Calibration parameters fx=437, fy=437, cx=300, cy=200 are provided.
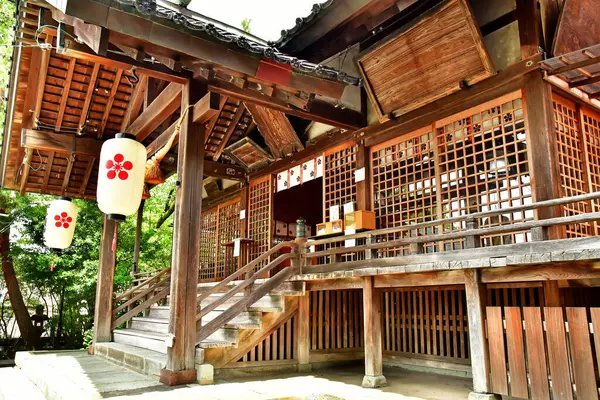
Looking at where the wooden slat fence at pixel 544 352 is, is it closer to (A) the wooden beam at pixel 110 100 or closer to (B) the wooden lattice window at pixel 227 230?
(A) the wooden beam at pixel 110 100

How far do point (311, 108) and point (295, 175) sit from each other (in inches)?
118

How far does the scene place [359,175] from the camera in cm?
936

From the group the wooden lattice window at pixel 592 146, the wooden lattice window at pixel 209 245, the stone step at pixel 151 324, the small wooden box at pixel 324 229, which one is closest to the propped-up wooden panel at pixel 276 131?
the small wooden box at pixel 324 229

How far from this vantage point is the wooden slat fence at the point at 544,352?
4789 millimetres

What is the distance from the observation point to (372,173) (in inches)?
364

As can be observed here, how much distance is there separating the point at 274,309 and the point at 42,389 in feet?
13.2

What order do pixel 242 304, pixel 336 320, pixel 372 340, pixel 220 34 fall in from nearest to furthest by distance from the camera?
pixel 220 34 → pixel 372 340 → pixel 242 304 → pixel 336 320

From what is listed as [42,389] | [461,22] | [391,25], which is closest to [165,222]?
[42,389]

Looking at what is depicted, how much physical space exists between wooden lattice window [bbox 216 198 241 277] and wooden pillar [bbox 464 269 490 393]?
8.78 metres

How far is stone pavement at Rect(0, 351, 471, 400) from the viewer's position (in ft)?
19.0

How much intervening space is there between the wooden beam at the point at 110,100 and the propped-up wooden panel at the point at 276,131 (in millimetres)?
2984

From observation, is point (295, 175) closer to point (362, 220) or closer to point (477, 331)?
point (362, 220)

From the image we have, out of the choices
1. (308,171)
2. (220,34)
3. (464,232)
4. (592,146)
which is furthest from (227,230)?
(592,146)

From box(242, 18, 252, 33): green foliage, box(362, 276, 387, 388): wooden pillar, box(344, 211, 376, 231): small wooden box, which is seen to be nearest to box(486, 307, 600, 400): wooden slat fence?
box(362, 276, 387, 388): wooden pillar
